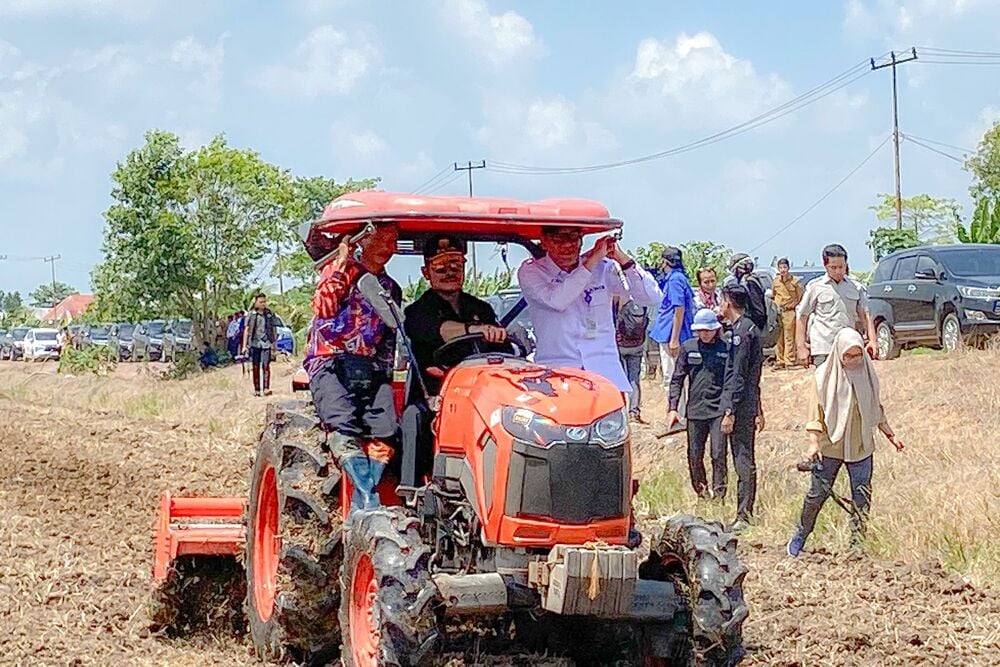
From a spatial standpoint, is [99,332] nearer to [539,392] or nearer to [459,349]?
[459,349]

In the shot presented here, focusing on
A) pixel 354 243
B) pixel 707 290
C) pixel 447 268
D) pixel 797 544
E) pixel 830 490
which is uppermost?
pixel 707 290

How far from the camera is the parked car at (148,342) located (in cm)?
4144

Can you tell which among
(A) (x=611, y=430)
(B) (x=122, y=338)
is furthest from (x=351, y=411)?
(B) (x=122, y=338)

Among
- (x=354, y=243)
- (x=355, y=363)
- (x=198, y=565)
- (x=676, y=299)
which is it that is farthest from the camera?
(x=676, y=299)

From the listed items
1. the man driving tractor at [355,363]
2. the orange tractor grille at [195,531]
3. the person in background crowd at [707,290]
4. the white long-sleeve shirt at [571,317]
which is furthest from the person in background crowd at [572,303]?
the person in background crowd at [707,290]

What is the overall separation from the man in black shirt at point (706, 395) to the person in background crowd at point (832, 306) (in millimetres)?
721

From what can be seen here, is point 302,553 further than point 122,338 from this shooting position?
No

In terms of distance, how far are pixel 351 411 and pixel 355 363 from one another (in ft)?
0.82

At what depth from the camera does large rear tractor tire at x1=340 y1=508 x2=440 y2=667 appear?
5.39m

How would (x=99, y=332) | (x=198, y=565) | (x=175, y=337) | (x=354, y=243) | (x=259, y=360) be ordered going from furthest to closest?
(x=99, y=332) < (x=175, y=337) < (x=259, y=360) < (x=198, y=565) < (x=354, y=243)

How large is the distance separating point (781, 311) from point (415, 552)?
14027 millimetres

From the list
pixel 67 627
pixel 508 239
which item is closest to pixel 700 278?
pixel 508 239

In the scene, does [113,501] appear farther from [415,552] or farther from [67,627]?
[415,552]

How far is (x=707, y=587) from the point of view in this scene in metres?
5.70
